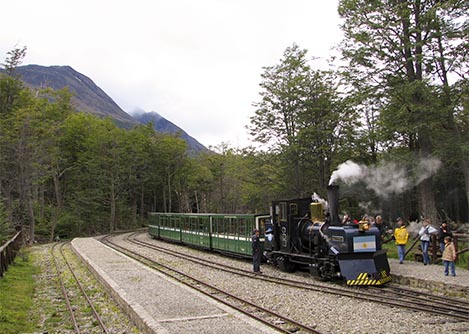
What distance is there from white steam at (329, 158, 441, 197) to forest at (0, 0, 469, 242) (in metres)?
0.05

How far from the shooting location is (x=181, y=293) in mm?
11430

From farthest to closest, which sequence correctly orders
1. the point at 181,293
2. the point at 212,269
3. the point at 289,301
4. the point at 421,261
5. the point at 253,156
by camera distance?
the point at 253,156 < the point at 212,269 < the point at 421,261 < the point at 181,293 < the point at 289,301

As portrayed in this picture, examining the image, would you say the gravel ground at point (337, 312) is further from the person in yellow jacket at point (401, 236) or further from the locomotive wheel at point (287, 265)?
the person in yellow jacket at point (401, 236)

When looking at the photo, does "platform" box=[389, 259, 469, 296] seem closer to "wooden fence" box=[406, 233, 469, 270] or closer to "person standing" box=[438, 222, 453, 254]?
"wooden fence" box=[406, 233, 469, 270]

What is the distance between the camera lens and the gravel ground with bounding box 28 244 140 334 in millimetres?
9242

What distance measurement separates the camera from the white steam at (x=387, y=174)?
644 inches

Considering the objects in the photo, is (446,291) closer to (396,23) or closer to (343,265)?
(343,265)

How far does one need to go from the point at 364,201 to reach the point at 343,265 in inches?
657

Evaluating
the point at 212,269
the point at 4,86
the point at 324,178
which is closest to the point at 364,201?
the point at 324,178

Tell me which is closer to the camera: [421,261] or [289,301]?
[289,301]

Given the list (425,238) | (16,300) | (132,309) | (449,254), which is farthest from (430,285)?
(16,300)

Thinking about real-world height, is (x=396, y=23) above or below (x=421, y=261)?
above

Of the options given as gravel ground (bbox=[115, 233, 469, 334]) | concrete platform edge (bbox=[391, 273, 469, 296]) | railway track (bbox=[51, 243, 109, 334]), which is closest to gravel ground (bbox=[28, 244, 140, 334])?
railway track (bbox=[51, 243, 109, 334])

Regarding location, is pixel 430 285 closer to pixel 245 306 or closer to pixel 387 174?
pixel 245 306
